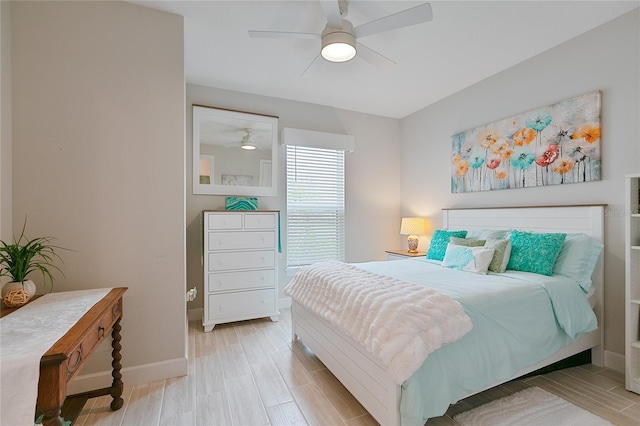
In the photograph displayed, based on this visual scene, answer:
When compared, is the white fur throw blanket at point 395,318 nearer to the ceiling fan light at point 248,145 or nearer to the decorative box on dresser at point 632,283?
the decorative box on dresser at point 632,283

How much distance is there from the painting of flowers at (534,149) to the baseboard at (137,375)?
11.6 ft

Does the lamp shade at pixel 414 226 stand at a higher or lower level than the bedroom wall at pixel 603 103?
lower

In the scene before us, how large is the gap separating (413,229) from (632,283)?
2.22 m

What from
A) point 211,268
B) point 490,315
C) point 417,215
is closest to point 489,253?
point 490,315

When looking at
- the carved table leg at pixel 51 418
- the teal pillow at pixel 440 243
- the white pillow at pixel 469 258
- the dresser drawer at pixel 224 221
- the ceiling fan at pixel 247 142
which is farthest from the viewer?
the ceiling fan at pixel 247 142

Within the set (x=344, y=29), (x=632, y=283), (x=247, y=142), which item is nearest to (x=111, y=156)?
(x=247, y=142)

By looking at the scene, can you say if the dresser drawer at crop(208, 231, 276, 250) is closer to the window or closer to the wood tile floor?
the window

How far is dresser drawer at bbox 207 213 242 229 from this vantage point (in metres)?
3.01

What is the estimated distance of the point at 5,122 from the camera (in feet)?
5.75

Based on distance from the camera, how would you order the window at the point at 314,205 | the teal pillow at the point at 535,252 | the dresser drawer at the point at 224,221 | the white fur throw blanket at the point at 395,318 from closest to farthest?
the white fur throw blanket at the point at 395,318
the teal pillow at the point at 535,252
the dresser drawer at the point at 224,221
the window at the point at 314,205

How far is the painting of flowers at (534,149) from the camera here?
2.42 m

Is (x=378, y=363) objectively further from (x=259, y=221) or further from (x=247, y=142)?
(x=247, y=142)

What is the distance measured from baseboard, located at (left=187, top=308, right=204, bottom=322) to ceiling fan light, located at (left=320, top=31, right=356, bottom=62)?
3050 millimetres

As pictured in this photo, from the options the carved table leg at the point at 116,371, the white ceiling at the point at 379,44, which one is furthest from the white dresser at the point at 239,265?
the white ceiling at the point at 379,44
